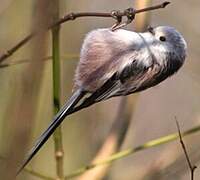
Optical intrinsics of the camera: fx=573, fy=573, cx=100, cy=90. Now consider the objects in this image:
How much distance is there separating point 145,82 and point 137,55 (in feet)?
0.26

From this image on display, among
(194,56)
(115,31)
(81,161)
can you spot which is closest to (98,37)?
(115,31)

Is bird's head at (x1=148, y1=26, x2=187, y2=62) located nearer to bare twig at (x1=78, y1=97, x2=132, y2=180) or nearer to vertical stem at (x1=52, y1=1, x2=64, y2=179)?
bare twig at (x1=78, y1=97, x2=132, y2=180)

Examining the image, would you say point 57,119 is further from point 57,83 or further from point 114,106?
point 114,106

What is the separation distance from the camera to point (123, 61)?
1.60 m

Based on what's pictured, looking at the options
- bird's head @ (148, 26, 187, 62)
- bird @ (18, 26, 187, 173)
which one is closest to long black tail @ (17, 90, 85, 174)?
bird @ (18, 26, 187, 173)

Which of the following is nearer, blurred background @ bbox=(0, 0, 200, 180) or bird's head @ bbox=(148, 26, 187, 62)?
bird's head @ bbox=(148, 26, 187, 62)

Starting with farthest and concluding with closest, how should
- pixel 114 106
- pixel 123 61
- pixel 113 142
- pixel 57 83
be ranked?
pixel 114 106
pixel 113 142
pixel 123 61
pixel 57 83

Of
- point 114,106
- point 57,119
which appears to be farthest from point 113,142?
point 114,106

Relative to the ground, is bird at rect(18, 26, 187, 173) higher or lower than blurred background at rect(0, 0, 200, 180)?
higher

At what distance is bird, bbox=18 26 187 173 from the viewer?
156 centimetres

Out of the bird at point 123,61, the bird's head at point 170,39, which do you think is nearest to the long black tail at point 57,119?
the bird at point 123,61

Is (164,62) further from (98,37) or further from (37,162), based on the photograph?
(37,162)

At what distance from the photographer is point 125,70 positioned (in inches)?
62.1

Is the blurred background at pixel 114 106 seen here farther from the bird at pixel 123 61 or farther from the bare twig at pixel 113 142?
the bird at pixel 123 61
